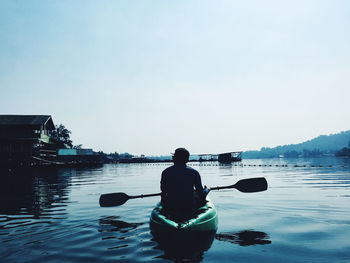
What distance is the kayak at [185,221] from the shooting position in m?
5.20

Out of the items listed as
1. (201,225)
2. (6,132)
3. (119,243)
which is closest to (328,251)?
(201,225)

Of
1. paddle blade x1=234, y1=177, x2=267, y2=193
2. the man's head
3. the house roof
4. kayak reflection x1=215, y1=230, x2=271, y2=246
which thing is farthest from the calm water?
the house roof

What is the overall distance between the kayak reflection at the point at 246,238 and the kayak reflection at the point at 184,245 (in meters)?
0.46

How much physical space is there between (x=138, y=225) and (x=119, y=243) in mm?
1755

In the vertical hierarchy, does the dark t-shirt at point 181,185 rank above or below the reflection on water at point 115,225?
above

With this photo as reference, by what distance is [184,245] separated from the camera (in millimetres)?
5191

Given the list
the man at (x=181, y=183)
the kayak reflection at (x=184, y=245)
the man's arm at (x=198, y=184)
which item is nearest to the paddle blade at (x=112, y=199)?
the man at (x=181, y=183)

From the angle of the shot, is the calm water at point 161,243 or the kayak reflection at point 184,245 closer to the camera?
the kayak reflection at point 184,245

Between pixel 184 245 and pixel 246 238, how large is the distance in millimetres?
1708

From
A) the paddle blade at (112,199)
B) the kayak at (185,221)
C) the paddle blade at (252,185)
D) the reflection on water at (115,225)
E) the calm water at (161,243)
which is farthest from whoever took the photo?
the paddle blade at (252,185)

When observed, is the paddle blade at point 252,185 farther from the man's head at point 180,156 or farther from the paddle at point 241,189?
the man's head at point 180,156

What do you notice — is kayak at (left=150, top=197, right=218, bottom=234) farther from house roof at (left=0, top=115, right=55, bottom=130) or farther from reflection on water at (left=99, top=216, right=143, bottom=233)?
house roof at (left=0, top=115, right=55, bottom=130)

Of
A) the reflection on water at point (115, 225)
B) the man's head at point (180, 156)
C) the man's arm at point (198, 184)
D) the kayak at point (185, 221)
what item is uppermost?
the man's head at point (180, 156)

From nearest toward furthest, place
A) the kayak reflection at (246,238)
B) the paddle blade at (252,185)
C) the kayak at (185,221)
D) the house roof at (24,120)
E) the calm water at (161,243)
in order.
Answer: the calm water at (161,243) < the kayak at (185,221) < the kayak reflection at (246,238) < the paddle blade at (252,185) < the house roof at (24,120)
